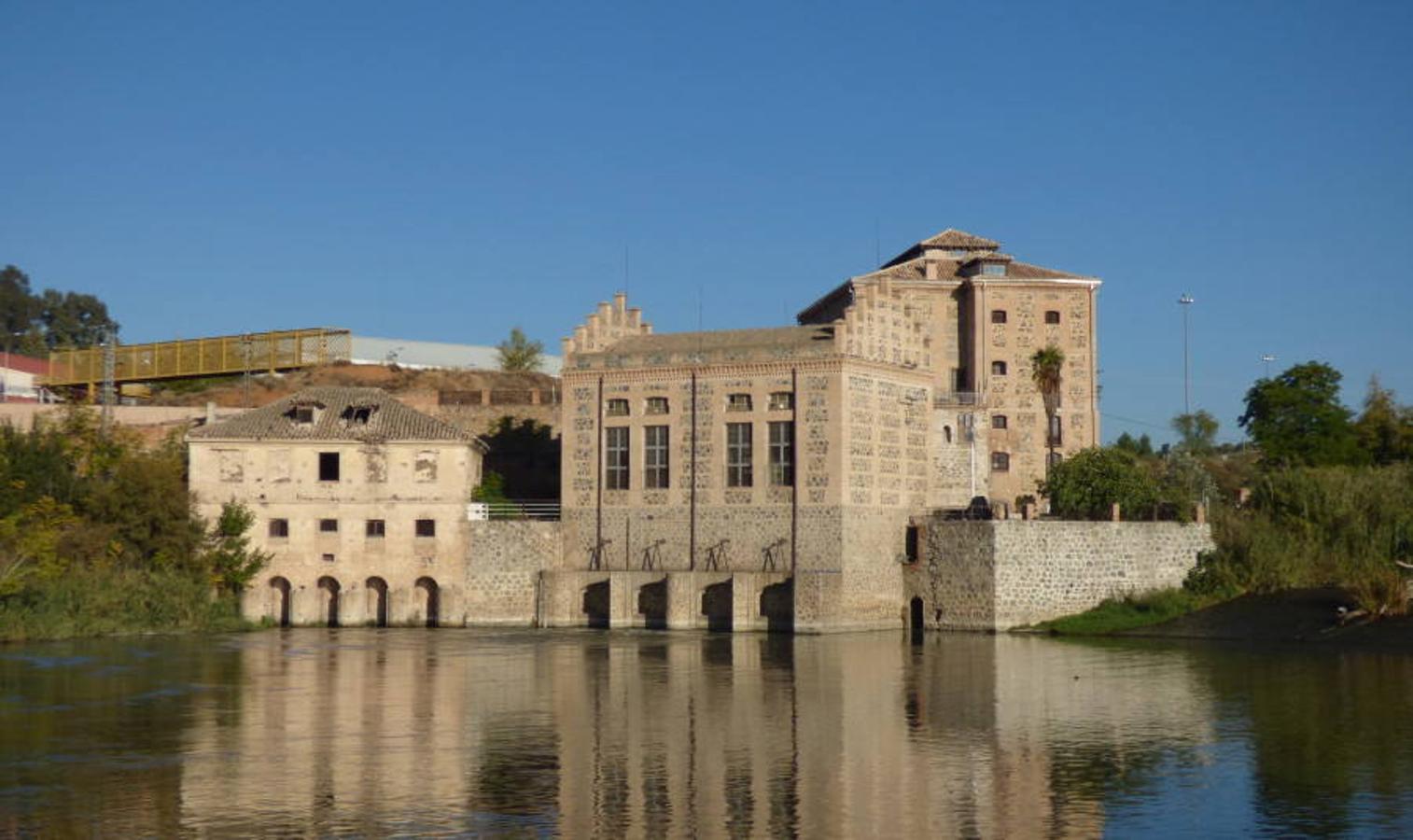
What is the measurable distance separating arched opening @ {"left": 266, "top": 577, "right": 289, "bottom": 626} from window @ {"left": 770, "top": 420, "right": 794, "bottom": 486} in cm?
1727

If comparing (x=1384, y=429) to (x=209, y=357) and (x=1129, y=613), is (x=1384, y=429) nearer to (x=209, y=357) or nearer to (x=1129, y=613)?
(x=1129, y=613)

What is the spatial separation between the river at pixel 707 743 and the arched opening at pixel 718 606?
26.4ft

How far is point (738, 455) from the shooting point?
54.9 m

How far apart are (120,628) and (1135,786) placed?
3672 centimetres

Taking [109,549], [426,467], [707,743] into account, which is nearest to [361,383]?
[426,467]

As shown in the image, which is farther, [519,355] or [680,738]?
[519,355]

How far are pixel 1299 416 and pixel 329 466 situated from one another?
4295 centimetres

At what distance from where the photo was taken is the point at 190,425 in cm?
6469

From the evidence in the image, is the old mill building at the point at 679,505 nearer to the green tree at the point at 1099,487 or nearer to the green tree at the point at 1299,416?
the green tree at the point at 1099,487

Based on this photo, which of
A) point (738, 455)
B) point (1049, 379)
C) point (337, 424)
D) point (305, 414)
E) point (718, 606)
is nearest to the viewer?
point (718, 606)

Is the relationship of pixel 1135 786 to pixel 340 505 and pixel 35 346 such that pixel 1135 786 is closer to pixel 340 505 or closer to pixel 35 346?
pixel 340 505

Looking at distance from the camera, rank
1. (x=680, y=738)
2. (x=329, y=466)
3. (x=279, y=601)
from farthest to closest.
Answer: (x=279, y=601)
(x=329, y=466)
(x=680, y=738)

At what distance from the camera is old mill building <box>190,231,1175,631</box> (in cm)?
5319

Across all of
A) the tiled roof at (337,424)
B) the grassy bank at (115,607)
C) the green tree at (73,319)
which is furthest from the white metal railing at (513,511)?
the green tree at (73,319)
